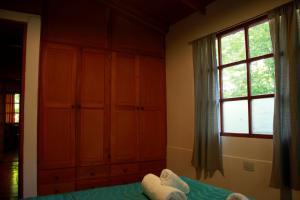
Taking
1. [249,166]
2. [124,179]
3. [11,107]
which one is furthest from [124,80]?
[11,107]

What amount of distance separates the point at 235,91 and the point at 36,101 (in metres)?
2.37

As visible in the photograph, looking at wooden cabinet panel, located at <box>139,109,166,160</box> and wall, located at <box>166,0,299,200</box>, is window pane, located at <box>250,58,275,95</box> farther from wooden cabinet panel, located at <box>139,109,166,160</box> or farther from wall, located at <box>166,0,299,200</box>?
wooden cabinet panel, located at <box>139,109,166,160</box>

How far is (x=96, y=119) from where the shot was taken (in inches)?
134

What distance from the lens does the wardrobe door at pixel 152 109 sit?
3.76 meters

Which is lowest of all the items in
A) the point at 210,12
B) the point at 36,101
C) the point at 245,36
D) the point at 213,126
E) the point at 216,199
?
the point at 216,199

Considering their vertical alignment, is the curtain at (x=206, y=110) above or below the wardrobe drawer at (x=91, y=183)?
above

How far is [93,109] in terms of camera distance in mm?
3389

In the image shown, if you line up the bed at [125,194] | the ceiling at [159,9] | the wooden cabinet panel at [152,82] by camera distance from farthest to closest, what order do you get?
the wooden cabinet panel at [152,82]
the ceiling at [159,9]
the bed at [125,194]

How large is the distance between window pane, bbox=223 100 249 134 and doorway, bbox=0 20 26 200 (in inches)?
95.4

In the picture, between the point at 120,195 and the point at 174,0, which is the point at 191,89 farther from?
the point at 120,195

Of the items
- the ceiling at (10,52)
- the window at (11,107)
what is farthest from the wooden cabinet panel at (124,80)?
the window at (11,107)

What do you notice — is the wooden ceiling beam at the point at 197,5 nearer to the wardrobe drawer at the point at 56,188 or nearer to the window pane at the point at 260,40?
the window pane at the point at 260,40

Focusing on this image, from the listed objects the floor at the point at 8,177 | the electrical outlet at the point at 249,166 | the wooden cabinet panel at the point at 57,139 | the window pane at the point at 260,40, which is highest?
the window pane at the point at 260,40

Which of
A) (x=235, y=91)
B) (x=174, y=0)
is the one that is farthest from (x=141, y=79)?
(x=235, y=91)
